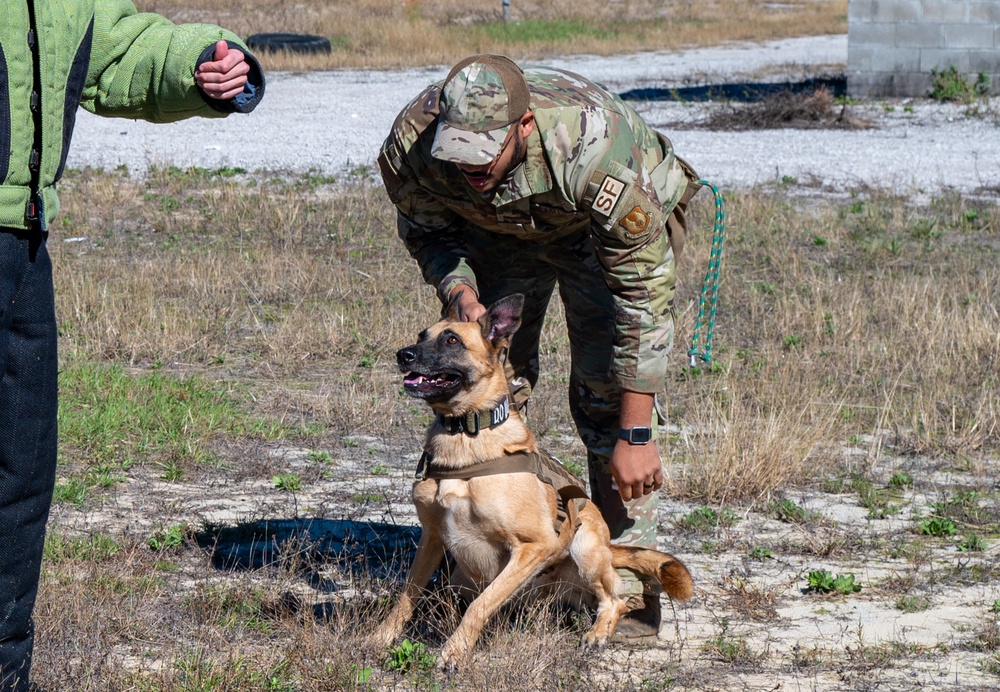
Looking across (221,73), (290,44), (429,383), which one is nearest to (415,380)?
(429,383)

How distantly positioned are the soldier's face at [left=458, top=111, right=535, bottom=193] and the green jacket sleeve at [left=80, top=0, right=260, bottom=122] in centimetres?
81

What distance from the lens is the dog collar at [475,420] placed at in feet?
13.2

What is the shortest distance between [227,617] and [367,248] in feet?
19.1

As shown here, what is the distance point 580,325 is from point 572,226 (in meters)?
0.43

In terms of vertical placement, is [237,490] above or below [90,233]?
below

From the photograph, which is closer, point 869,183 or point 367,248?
point 367,248

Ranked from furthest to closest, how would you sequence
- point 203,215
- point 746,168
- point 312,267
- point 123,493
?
1. point 746,168
2. point 203,215
3. point 312,267
4. point 123,493

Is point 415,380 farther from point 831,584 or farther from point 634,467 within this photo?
point 831,584

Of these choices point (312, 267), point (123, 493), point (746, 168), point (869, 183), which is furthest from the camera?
point (746, 168)

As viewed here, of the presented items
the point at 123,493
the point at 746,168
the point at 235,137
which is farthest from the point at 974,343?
the point at 235,137

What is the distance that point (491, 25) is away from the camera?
3114cm

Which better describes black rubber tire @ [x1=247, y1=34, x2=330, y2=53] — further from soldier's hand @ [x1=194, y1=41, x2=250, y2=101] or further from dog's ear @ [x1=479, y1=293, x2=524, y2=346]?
soldier's hand @ [x1=194, y1=41, x2=250, y2=101]

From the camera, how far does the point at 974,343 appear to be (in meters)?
7.29

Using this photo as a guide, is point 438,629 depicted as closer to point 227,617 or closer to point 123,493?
point 227,617
